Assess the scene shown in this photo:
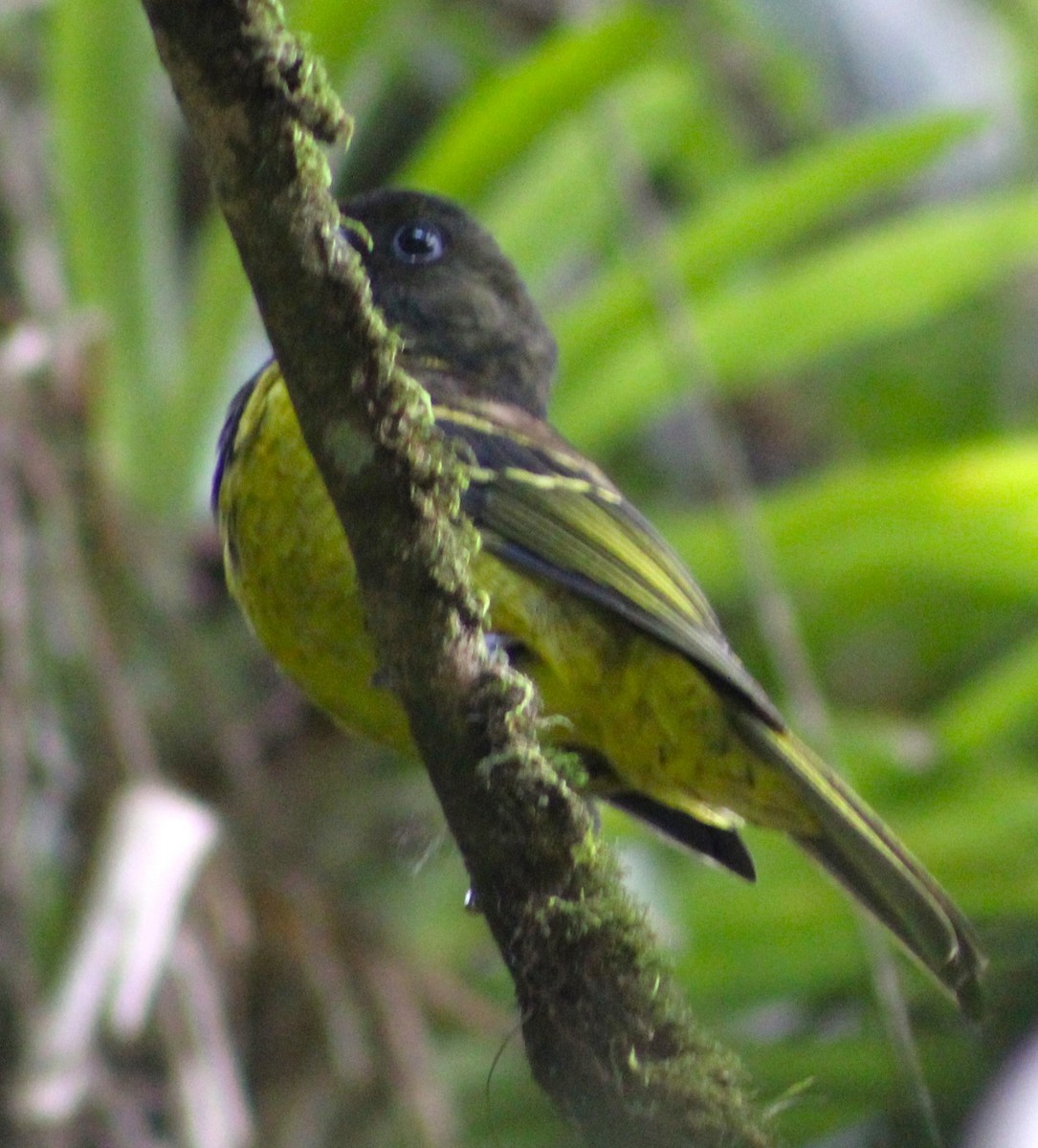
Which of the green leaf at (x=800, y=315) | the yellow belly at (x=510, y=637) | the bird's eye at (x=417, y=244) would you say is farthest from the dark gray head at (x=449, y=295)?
the green leaf at (x=800, y=315)

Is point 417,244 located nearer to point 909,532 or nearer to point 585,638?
point 585,638

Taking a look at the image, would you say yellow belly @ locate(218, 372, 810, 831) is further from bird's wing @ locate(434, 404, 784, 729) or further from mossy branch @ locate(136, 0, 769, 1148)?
mossy branch @ locate(136, 0, 769, 1148)

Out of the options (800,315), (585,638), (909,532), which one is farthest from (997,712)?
(585,638)

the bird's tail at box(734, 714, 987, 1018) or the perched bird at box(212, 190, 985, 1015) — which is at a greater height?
the perched bird at box(212, 190, 985, 1015)

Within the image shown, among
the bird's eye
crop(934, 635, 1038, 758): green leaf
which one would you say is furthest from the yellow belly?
crop(934, 635, 1038, 758): green leaf

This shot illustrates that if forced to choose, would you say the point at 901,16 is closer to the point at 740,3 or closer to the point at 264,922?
the point at 740,3

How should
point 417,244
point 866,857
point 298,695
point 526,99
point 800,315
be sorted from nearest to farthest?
1. point 866,857
2. point 417,244
3. point 526,99
4. point 298,695
5. point 800,315

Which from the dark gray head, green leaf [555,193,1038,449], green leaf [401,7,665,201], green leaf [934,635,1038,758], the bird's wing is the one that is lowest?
green leaf [934,635,1038,758]
